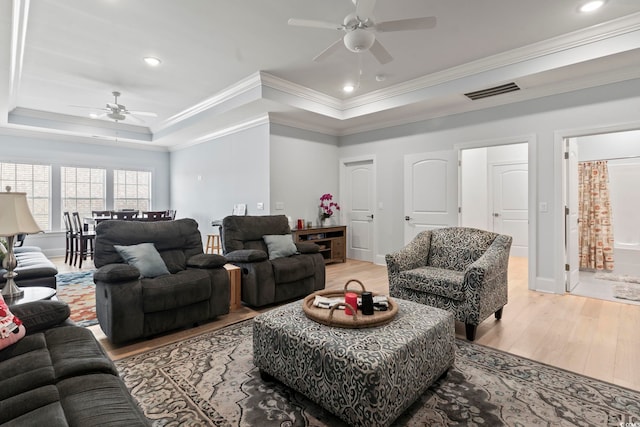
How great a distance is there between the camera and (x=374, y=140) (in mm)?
6148

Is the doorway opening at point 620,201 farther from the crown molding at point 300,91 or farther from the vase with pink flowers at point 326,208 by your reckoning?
the vase with pink flowers at point 326,208

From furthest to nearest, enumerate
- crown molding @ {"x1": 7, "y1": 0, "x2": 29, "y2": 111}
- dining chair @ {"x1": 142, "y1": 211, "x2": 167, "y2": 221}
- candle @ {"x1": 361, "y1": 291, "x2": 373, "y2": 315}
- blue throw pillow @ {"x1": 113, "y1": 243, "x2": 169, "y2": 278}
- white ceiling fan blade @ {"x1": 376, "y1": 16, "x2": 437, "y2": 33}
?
dining chair @ {"x1": 142, "y1": 211, "x2": 167, "y2": 221}, blue throw pillow @ {"x1": 113, "y1": 243, "x2": 169, "y2": 278}, crown molding @ {"x1": 7, "y1": 0, "x2": 29, "y2": 111}, white ceiling fan blade @ {"x1": 376, "y1": 16, "x2": 437, "y2": 33}, candle @ {"x1": 361, "y1": 291, "x2": 373, "y2": 315}

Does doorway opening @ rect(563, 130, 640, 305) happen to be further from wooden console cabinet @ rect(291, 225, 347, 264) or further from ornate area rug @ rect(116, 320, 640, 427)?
wooden console cabinet @ rect(291, 225, 347, 264)

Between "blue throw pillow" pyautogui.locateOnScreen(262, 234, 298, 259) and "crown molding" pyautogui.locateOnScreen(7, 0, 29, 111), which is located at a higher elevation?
"crown molding" pyautogui.locateOnScreen(7, 0, 29, 111)

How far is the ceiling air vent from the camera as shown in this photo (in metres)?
4.12

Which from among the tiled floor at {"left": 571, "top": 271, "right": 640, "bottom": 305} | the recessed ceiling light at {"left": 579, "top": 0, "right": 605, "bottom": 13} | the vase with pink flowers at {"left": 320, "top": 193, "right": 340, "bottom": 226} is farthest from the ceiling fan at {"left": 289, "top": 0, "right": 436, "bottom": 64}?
the tiled floor at {"left": 571, "top": 271, "right": 640, "bottom": 305}

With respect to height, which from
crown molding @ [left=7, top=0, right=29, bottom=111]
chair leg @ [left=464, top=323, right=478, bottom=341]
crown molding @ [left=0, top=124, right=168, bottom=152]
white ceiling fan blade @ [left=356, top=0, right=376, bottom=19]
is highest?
crown molding @ [left=7, top=0, right=29, bottom=111]

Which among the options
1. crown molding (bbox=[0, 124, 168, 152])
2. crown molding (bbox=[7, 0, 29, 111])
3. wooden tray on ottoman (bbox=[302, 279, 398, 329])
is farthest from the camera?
crown molding (bbox=[0, 124, 168, 152])

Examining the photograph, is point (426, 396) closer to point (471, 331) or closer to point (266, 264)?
point (471, 331)

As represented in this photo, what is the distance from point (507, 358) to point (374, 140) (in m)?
4.50

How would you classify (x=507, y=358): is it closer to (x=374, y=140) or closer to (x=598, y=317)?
(x=598, y=317)

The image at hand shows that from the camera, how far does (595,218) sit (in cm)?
560

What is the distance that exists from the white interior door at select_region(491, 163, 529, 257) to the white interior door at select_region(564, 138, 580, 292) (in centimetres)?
248

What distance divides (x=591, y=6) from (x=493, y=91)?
141 centimetres
